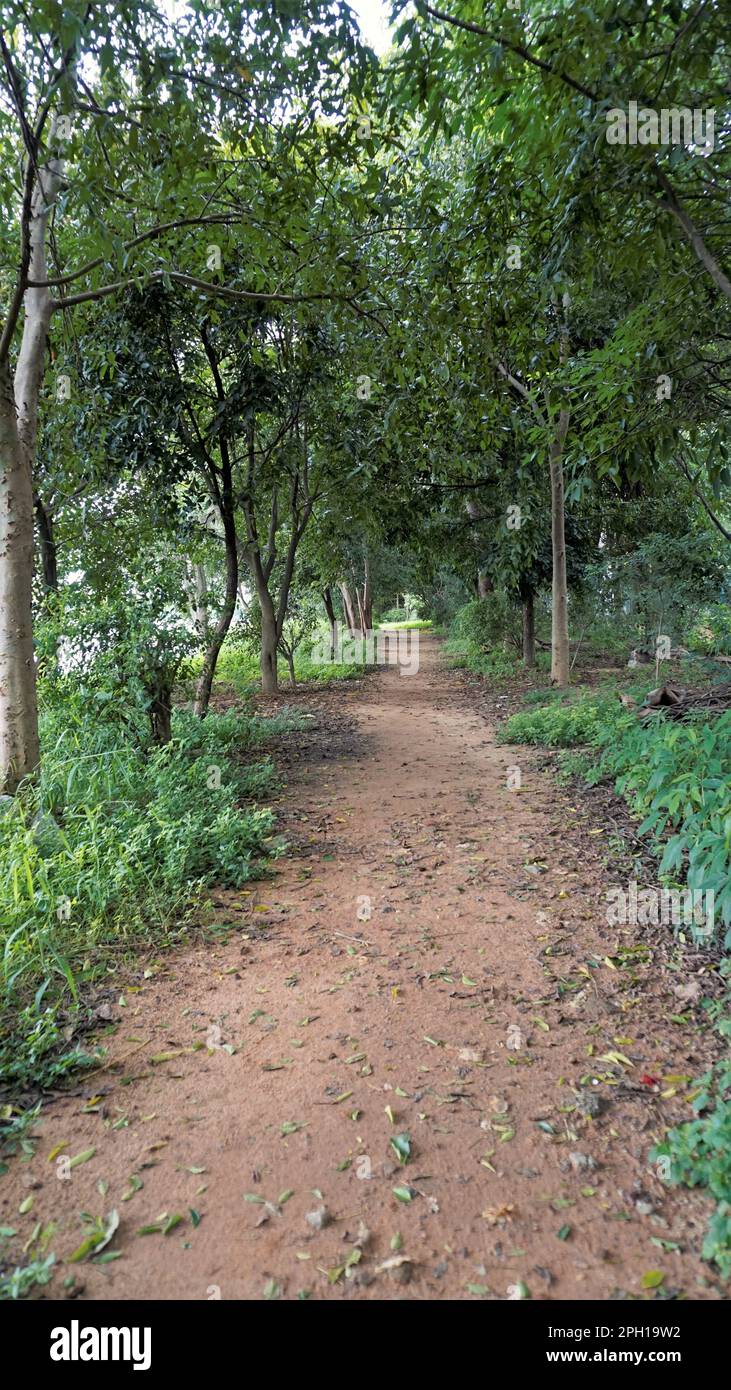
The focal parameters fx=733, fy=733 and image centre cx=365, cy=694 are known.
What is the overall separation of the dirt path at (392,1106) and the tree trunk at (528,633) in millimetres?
8950

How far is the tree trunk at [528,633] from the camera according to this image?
13188 mm

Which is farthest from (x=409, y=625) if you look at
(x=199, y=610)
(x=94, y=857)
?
(x=94, y=857)

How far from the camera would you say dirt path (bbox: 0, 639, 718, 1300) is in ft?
6.61

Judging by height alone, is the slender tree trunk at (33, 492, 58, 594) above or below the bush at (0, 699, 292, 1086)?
above

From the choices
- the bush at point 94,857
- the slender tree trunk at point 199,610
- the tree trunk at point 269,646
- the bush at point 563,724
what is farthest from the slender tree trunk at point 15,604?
the tree trunk at point 269,646

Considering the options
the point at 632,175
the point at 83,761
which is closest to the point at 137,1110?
the point at 83,761

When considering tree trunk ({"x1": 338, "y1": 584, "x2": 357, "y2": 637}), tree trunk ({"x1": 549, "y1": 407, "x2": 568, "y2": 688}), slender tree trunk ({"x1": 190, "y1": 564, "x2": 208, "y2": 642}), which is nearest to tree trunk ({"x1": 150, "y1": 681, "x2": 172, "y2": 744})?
slender tree trunk ({"x1": 190, "y1": 564, "x2": 208, "y2": 642})

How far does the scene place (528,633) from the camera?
44.3ft

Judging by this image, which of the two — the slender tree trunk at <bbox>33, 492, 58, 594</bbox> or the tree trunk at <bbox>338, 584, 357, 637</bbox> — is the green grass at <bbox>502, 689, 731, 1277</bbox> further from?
the tree trunk at <bbox>338, 584, 357, 637</bbox>

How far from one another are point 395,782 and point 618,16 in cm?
545

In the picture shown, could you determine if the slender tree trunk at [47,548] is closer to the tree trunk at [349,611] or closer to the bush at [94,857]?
the bush at [94,857]

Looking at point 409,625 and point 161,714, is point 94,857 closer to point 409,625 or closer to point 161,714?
point 161,714

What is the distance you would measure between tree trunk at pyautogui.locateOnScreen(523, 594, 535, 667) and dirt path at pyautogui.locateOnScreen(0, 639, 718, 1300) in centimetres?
895

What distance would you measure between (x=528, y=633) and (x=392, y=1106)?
37.8 feet
